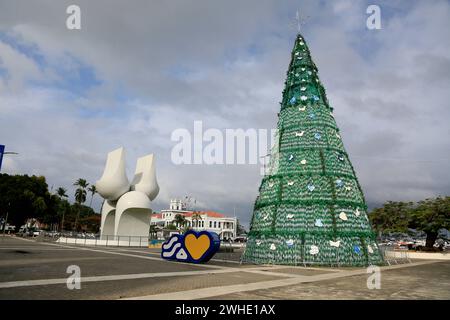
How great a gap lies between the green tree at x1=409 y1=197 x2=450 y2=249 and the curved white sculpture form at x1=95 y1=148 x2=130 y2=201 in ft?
112

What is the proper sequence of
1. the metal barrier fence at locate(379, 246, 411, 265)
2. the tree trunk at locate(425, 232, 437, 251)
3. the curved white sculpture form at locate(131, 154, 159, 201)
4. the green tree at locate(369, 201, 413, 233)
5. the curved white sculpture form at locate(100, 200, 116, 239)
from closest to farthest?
the metal barrier fence at locate(379, 246, 411, 265) < the tree trunk at locate(425, 232, 437, 251) < the green tree at locate(369, 201, 413, 233) < the curved white sculpture form at locate(100, 200, 116, 239) < the curved white sculpture form at locate(131, 154, 159, 201)

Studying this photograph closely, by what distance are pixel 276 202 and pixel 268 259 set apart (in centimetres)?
309

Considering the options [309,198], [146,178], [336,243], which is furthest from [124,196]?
[336,243]

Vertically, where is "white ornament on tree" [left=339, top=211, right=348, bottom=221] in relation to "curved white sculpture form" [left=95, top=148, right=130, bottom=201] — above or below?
below

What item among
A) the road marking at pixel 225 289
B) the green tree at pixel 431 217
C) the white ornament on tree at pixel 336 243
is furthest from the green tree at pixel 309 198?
the green tree at pixel 431 217

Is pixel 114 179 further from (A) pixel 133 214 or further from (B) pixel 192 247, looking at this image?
(B) pixel 192 247

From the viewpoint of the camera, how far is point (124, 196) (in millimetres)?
39812

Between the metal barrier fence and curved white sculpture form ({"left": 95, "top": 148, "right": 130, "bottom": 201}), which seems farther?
curved white sculpture form ({"left": 95, "top": 148, "right": 130, "bottom": 201})

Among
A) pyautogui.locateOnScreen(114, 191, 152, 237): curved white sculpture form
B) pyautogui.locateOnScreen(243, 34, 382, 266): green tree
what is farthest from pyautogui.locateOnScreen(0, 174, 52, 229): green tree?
pyautogui.locateOnScreen(243, 34, 382, 266): green tree

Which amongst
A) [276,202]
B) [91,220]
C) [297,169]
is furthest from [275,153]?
[91,220]

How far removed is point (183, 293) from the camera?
8359mm

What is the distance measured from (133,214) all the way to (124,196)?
2.53m

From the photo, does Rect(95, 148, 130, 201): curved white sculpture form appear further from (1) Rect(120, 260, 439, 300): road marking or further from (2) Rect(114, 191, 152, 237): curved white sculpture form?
(1) Rect(120, 260, 439, 300): road marking

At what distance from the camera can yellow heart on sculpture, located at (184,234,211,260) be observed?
1760cm
